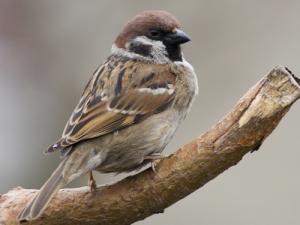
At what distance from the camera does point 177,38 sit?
5.31 metres

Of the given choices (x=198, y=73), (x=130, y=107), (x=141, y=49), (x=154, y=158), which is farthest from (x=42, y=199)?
(x=198, y=73)

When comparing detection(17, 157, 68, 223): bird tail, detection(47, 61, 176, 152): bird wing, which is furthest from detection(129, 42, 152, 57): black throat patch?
detection(17, 157, 68, 223): bird tail

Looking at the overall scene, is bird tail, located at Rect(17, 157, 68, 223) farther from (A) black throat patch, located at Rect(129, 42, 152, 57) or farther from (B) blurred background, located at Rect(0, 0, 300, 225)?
(B) blurred background, located at Rect(0, 0, 300, 225)

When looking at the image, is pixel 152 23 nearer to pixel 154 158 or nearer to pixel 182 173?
pixel 154 158

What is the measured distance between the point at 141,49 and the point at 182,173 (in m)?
1.28

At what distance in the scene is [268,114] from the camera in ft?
13.3

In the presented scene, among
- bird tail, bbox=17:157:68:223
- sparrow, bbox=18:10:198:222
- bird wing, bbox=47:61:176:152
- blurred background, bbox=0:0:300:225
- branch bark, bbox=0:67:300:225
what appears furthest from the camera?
blurred background, bbox=0:0:300:225

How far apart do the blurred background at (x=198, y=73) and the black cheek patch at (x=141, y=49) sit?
111 inches

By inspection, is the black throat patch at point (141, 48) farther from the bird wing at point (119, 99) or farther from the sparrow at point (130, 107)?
the bird wing at point (119, 99)

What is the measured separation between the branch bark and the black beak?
107 centimetres

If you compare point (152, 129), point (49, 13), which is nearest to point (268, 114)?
point (152, 129)

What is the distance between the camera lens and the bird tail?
430cm

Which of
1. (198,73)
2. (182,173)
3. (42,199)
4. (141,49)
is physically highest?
(141,49)

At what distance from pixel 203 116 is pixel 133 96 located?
371 cm
